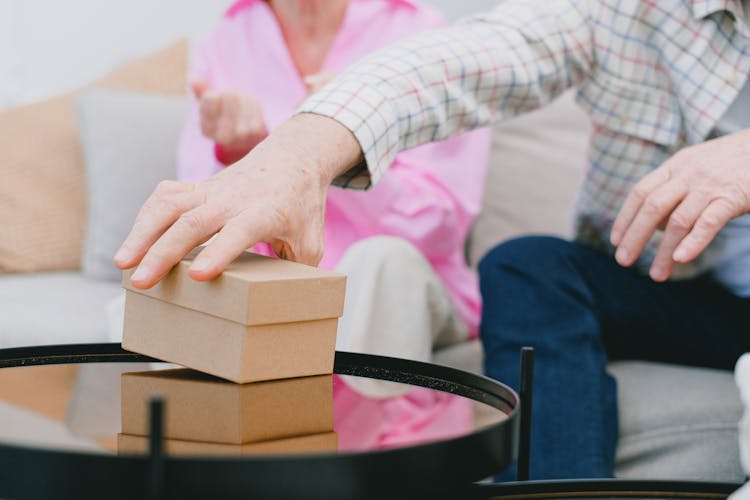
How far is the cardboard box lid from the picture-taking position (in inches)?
25.7

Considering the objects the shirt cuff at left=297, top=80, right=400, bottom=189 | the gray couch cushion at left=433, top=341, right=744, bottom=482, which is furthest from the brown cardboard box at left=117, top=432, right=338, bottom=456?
the gray couch cushion at left=433, top=341, right=744, bottom=482

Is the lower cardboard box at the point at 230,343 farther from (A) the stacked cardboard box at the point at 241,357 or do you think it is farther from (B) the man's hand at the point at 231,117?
(B) the man's hand at the point at 231,117

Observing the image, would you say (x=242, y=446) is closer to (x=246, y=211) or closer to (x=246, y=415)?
(x=246, y=415)

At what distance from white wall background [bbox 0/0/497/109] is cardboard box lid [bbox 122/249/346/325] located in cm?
163

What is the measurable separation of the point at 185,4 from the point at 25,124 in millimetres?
561

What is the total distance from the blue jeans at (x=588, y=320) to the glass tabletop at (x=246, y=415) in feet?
1.16

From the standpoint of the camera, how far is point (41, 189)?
183 centimetres

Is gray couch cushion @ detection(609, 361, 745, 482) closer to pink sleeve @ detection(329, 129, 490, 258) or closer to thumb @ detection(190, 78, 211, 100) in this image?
pink sleeve @ detection(329, 129, 490, 258)

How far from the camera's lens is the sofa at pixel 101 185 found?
5.19 feet

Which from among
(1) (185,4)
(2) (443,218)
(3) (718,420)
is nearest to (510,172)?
(2) (443,218)

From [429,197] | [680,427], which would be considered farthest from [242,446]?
[429,197]

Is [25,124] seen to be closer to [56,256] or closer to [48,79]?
[56,256]

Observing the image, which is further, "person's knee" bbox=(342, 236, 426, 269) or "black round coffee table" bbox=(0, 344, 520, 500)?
"person's knee" bbox=(342, 236, 426, 269)

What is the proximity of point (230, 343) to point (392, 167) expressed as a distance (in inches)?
33.3
